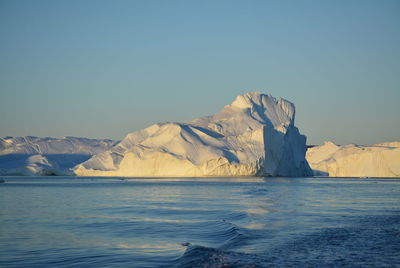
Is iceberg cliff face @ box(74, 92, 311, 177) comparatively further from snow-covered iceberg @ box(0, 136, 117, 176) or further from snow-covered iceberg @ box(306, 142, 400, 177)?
snow-covered iceberg @ box(0, 136, 117, 176)

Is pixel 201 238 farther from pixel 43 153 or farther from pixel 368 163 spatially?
pixel 43 153

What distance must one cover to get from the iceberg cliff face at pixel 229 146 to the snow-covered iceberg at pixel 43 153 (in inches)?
834

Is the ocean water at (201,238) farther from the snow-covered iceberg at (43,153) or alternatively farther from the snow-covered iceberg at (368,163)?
the snow-covered iceberg at (43,153)

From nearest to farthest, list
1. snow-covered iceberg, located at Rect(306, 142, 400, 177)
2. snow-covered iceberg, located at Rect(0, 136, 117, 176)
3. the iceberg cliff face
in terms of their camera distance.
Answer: snow-covered iceberg, located at Rect(306, 142, 400, 177) → the iceberg cliff face → snow-covered iceberg, located at Rect(0, 136, 117, 176)

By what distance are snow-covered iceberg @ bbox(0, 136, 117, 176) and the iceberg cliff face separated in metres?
21.2

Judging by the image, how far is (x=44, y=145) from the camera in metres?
133

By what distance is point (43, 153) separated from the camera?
127812 millimetres

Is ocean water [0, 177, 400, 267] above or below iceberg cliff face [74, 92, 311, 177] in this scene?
below

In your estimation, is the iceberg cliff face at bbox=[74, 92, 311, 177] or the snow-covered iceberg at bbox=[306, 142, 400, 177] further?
the iceberg cliff face at bbox=[74, 92, 311, 177]

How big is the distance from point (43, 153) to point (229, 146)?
78.8 m

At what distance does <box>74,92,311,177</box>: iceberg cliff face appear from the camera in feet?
205

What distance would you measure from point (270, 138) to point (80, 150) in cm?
8445

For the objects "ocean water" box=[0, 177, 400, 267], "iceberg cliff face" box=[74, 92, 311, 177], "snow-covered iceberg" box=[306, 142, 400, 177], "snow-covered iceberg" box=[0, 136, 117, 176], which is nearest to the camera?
"ocean water" box=[0, 177, 400, 267]

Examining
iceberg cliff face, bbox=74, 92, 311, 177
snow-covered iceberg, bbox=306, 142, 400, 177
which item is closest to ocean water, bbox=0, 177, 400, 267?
iceberg cliff face, bbox=74, 92, 311, 177
